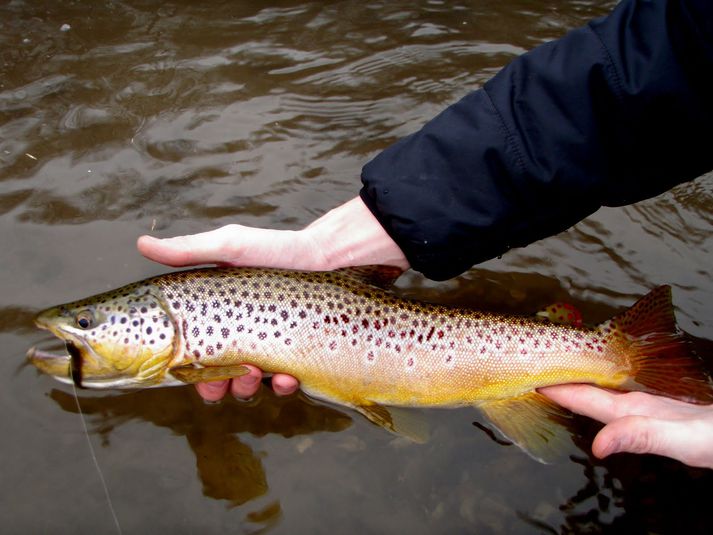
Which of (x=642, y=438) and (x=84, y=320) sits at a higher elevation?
(x=84, y=320)

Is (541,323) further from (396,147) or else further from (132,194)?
(132,194)

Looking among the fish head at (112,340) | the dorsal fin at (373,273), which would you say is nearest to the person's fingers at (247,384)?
the fish head at (112,340)

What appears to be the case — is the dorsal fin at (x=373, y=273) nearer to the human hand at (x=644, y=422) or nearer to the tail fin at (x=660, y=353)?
the human hand at (x=644, y=422)

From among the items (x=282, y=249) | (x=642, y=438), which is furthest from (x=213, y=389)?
(x=642, y=438)

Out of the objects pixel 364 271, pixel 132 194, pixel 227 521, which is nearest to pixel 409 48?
pixel 132 194

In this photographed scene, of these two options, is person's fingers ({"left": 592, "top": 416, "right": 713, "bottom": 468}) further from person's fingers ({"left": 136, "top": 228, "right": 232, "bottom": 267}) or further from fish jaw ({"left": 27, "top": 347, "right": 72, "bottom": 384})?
fish jaw ({"left": 27, "top": 347, "right": 72, "bottom": 384})

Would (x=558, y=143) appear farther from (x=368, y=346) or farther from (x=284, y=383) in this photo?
(x=284, y=383)

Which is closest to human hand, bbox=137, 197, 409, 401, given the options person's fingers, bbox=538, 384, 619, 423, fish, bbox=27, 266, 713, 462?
fish, bbox=27, 266, 713, 462
